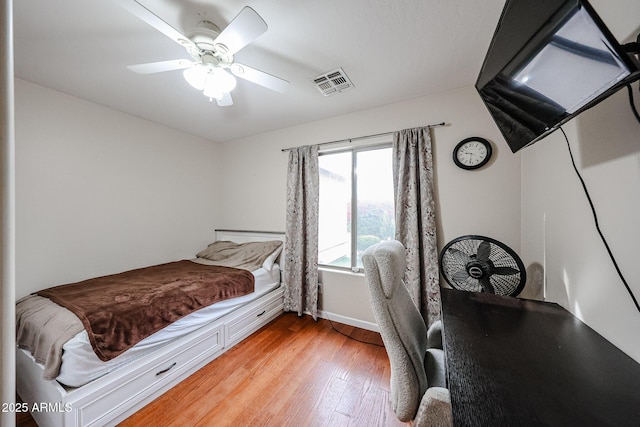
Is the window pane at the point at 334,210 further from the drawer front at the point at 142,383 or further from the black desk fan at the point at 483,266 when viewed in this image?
the drawer front at the point at 142,383

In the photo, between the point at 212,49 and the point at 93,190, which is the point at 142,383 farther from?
the point at 212,49

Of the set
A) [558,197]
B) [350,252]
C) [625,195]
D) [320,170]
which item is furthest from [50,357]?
[558,197]

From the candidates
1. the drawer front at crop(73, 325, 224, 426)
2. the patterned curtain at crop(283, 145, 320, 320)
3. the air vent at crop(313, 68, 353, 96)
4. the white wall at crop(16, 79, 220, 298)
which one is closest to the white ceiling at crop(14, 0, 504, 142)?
the air vent at crop(313, 68, 353, 96)

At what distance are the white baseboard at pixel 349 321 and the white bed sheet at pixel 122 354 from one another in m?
0.95

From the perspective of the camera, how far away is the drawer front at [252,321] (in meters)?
1.98

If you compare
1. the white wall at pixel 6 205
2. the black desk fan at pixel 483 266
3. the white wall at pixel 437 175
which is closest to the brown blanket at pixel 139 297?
the white wall at pixel 6 205

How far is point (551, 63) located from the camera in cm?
64

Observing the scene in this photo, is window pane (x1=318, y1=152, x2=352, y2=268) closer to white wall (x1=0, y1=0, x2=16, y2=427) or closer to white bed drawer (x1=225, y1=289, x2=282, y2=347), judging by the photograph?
white bed drawer (x1=225, y1=289, x2=282, y2=347)

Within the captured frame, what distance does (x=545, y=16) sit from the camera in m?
0.57

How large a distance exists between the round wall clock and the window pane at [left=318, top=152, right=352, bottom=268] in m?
1.11

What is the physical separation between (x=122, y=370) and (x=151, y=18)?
6.54 ft

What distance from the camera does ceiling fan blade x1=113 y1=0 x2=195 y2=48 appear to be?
2.94ft

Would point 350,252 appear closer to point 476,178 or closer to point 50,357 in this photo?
point 476,178

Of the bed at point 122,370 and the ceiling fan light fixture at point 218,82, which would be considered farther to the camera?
the ceiling fan light fixture at point 218,82
